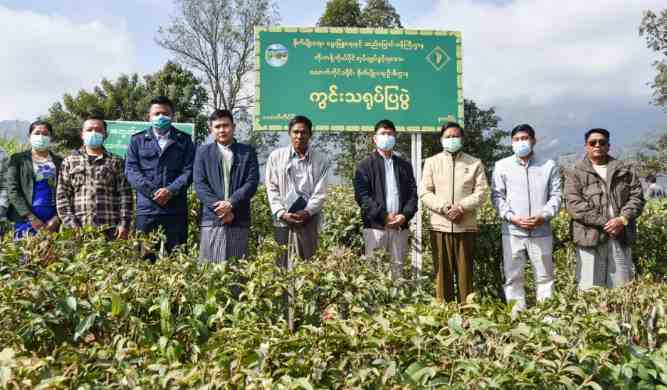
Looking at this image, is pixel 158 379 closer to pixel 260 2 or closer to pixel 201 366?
pixel 201 366

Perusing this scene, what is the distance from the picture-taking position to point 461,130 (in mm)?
5168

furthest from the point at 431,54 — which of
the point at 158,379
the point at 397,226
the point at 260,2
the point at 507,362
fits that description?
the point at 260,2

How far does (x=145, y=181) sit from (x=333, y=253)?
2344 millimetres

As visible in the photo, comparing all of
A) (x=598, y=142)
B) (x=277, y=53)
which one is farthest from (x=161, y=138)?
(x=598, y=142)

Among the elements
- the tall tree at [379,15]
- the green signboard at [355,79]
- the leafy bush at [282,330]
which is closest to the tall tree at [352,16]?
the tall tree at [379,15]

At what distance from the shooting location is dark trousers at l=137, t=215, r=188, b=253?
4.68 meters

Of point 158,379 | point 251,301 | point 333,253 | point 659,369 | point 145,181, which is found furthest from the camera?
point 145,181

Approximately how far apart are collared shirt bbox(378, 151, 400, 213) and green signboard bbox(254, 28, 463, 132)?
717 millimetres

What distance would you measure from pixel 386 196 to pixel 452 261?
2.71 feet

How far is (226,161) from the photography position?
4.71m

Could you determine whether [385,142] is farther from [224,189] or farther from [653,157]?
[653,157]

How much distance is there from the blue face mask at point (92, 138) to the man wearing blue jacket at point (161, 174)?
0.92ft

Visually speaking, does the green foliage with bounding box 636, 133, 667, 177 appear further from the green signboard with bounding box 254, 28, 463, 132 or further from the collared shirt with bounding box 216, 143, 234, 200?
the collared shirt with bounding box 216, 143, 234, 200

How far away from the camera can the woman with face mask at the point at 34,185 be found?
4816mm
